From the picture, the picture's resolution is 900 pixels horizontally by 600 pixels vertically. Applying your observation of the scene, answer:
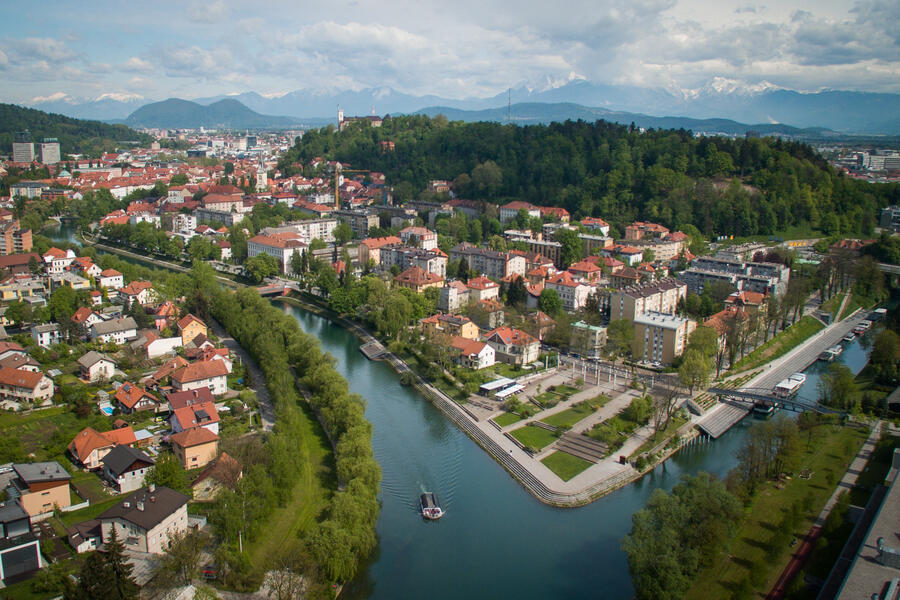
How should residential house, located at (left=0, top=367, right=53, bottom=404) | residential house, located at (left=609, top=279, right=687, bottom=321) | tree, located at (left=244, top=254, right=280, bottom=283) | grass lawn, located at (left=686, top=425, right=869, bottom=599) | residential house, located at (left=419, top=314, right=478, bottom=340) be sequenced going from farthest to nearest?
tree, located at (left=244, top=254, right=280, bottom=283), residential house, located at (left=609, top=279, right=687, bottom=321), residential house, located at (left=419, top=314, right=478, bottom=340), residential house, located at (left=0, top=367, right=53, bottom=404), grass lawn, located at (left=686, top=425, right=869, bottom=599)

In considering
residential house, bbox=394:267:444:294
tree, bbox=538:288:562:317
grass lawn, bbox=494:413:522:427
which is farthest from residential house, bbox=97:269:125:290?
grass lawn, bbox=494:413:522:427

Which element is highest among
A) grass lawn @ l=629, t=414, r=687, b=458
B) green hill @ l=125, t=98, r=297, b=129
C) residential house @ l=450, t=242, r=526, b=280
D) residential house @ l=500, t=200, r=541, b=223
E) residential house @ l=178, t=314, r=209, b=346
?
green hill @ l=125, t=98, r=297, b=129

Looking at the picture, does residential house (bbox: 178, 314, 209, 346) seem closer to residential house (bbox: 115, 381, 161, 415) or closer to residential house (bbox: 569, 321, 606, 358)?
residential house (bbox: 115, 381, 161, 415)

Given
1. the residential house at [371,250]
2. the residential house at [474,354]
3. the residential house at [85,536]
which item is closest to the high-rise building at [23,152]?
the residential house at [371,250]

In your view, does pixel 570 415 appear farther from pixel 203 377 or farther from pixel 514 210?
pixel 514 210

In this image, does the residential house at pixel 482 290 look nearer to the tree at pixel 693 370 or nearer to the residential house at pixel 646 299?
the residential house at pixel 646 299

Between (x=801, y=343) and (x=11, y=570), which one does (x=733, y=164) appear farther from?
(x=11, y=570)
